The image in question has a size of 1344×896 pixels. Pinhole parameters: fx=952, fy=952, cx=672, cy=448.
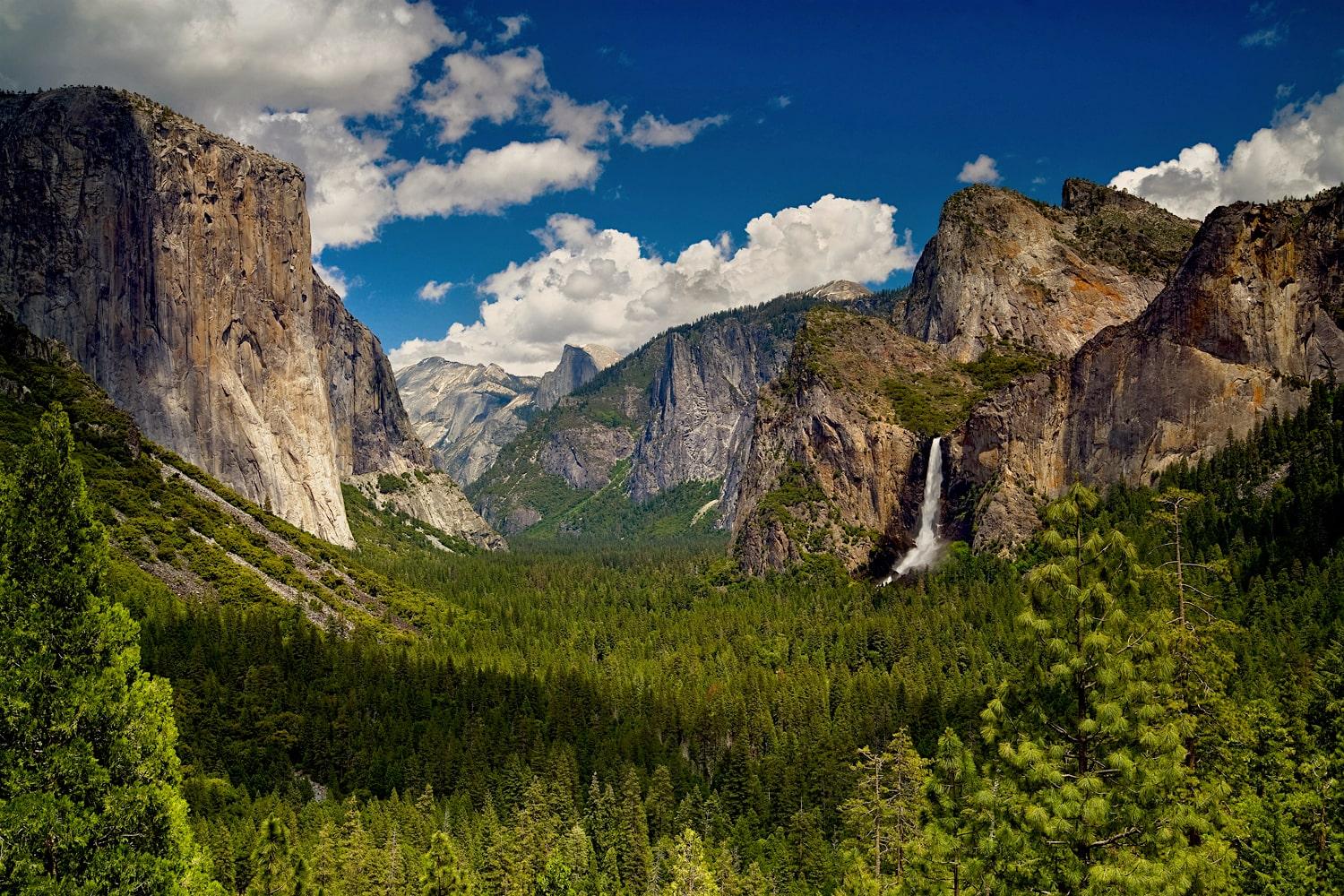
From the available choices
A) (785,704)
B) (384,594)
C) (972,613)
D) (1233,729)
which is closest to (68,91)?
(384,594)

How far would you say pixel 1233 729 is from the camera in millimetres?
32938

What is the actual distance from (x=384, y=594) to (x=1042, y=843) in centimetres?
14671

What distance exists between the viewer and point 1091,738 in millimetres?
20672

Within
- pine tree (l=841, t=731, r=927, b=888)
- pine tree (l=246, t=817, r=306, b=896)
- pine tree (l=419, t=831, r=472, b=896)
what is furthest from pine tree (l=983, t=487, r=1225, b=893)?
pine tree (l=246, t=817, r=306, b=896)

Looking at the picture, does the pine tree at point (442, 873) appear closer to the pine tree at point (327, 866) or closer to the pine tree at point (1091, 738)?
the pine tree at point (327, 866)

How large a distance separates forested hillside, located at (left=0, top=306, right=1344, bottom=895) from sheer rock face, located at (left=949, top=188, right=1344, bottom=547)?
10.2m

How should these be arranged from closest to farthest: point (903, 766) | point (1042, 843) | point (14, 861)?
1. point (14, 861)
2. point (1042, 843)
3. point (903, 766)

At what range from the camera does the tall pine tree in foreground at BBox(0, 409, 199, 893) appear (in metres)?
18.4

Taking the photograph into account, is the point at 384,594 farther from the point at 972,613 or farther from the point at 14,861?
the point at 14,861

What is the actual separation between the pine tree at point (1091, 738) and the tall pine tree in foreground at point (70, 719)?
17.9 meters

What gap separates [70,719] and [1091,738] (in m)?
21.2

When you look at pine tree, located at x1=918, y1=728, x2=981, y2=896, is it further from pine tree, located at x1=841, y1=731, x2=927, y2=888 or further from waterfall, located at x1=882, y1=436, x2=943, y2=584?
waterfall, located at x1=882, y1=436, x2=943, y2=584

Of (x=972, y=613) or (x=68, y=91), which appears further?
(x=68, y=91)

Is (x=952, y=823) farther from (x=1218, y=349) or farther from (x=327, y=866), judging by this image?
(x=1218, y=349)
